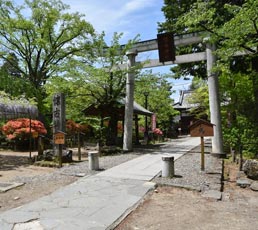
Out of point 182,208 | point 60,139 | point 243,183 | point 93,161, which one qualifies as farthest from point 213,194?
point 60,139

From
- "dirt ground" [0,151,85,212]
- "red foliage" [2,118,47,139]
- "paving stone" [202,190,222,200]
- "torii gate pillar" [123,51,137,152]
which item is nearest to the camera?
"dirt ground" [0,151,85,212]

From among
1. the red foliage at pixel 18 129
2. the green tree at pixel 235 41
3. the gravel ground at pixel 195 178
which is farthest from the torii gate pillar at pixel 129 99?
the gravel ground at pixel 195 178

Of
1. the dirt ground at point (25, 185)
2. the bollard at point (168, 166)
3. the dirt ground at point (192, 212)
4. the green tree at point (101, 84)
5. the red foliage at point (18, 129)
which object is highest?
the green tree at point (101, 84)

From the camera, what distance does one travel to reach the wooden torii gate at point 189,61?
41.6 feet

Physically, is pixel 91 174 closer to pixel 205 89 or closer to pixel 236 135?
pixel 236 135

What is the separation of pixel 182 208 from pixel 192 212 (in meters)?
0.31

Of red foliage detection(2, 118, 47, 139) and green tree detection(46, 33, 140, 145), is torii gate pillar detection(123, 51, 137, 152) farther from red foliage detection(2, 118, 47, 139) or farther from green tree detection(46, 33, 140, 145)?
red foliage detection(2, 118, 47, 139)

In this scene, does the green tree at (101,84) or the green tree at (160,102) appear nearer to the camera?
the green tree at (101,84)

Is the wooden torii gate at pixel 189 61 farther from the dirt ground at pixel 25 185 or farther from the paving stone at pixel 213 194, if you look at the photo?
the dirt ground at pixel 25 185

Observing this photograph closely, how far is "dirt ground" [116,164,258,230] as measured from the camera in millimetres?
4895

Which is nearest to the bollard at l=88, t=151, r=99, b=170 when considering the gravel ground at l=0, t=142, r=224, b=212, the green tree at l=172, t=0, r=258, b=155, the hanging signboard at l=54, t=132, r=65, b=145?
the gravel ground at l=0, t=142, r=224, b=212

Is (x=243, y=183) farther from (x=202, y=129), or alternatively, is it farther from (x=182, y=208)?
(x=182, y=208)

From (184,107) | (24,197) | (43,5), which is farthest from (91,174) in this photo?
(184,107)

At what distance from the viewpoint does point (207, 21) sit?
9188mm
